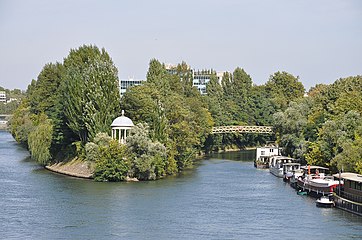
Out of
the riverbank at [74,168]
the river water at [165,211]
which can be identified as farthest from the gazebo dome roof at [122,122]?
the river water at [165,211]

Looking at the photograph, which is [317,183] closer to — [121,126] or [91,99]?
[121,126]

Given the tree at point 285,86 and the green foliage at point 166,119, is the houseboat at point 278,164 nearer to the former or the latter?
the green foliage at point 166,119

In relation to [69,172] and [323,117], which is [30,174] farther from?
[323,117]

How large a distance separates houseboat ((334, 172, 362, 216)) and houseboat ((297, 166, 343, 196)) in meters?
0.90

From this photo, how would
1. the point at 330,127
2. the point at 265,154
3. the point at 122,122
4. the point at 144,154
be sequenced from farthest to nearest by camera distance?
1. the point at 265,154
2. the point at 122,122
3. the point at 144,154
4. the point at 330,127

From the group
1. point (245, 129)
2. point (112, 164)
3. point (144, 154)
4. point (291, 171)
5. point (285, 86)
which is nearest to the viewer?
point (112, 164)

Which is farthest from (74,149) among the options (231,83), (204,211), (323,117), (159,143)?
(231,83)

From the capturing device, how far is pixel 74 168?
68.2 meters

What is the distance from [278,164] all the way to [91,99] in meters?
18.7

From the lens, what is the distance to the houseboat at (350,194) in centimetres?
4559

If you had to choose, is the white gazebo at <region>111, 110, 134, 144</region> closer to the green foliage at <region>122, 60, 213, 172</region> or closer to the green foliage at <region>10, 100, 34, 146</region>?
the green foliage at <region>122, 60, 213, 172</region>

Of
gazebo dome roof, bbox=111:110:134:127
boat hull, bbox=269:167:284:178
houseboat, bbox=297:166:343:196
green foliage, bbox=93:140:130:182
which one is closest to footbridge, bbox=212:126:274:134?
boat hull, bbox=269:167:284:178

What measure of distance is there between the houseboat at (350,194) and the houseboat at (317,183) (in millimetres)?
900

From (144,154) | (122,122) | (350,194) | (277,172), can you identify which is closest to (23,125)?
(122,122)
